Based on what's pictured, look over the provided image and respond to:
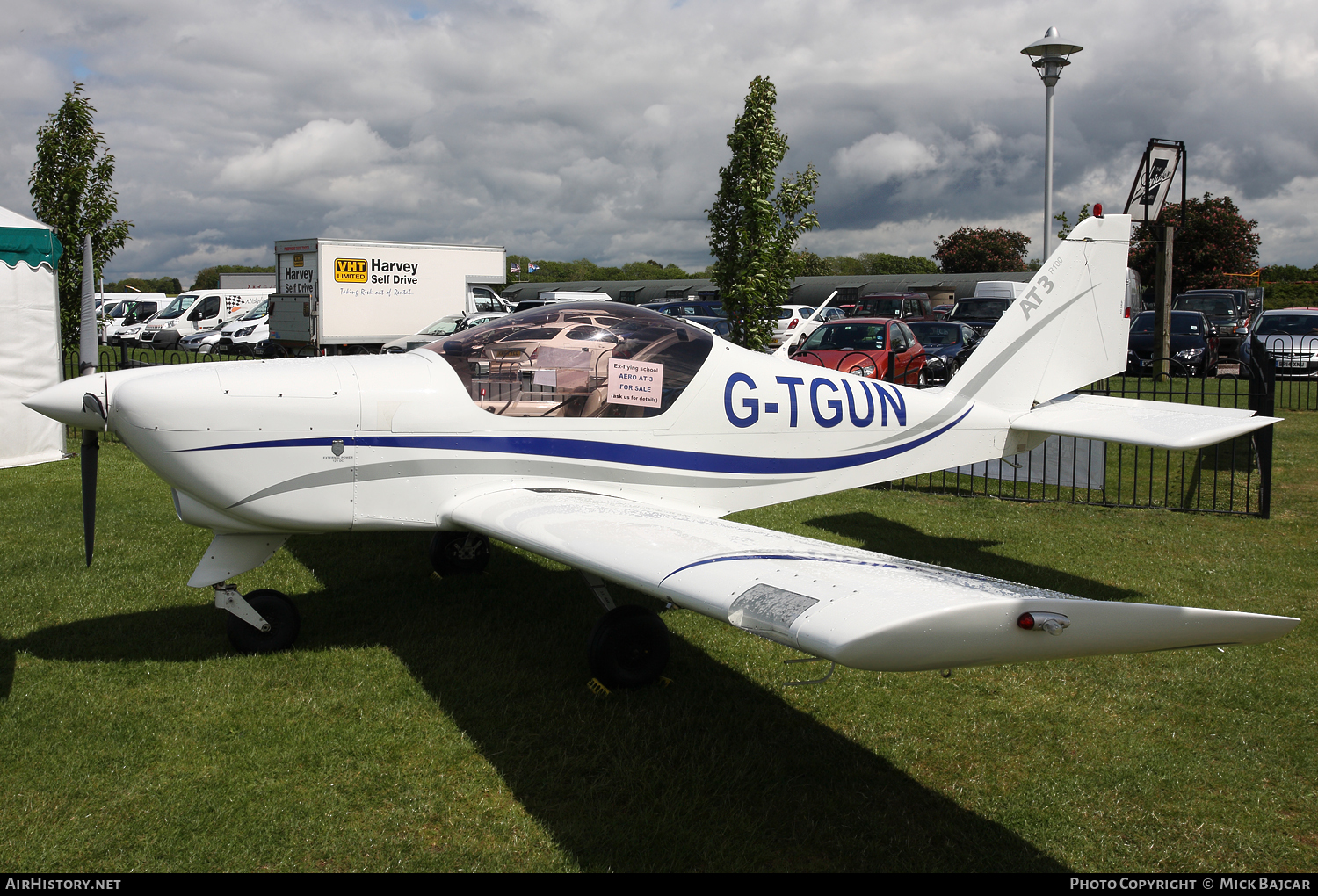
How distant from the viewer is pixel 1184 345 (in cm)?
1997

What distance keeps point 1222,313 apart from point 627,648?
1200 inches

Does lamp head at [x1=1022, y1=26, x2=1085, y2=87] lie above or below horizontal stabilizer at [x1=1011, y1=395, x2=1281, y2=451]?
above

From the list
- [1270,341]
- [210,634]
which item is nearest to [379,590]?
[210,634]

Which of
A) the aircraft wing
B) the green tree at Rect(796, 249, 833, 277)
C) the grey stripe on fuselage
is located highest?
the green tree at Rect(796, 249, 833, 277)

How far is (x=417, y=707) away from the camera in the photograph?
408 cm

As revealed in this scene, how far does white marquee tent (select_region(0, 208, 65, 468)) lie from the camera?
31.3ft

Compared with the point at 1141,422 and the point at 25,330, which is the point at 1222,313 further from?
the point at 25,330

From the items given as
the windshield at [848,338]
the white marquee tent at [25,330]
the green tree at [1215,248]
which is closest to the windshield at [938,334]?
the windshield at [848,338]

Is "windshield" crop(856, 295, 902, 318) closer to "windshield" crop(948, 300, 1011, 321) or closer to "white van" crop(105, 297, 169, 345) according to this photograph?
"windshield" crop(948, 300, 1011, 321)

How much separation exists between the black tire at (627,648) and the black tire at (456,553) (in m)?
2.10

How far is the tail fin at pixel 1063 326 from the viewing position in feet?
20.2

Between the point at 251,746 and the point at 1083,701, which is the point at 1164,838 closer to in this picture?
the point at 1083,701

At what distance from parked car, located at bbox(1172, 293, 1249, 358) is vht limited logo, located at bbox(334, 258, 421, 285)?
2327 centimetres

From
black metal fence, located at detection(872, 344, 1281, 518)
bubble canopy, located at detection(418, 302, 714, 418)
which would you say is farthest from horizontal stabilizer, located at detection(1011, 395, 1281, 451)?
bubble canopy, located at detection(418, 302, 714, 418)
